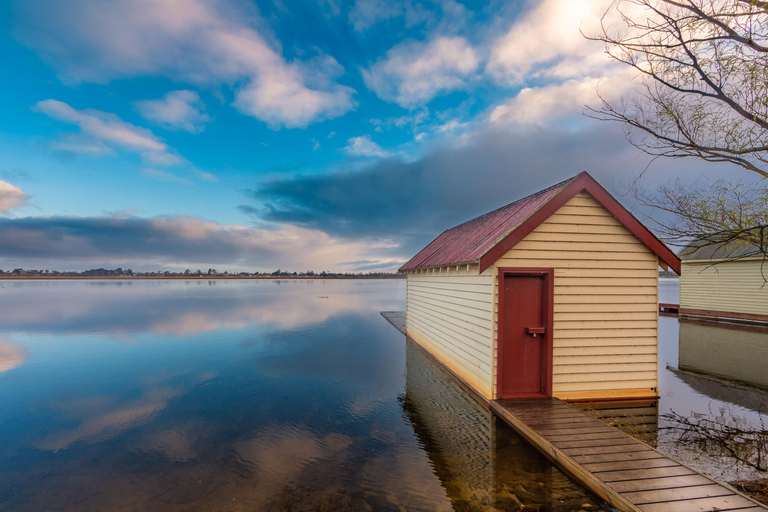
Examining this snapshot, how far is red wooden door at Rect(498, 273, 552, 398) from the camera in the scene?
737 centimetres

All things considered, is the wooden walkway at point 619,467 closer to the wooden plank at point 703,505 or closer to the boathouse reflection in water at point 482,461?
the wooden plank at point 703,505

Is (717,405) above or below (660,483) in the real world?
below

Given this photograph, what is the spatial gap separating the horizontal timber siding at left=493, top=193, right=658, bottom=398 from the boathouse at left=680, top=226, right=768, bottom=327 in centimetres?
1358

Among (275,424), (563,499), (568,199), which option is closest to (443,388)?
(275,424)

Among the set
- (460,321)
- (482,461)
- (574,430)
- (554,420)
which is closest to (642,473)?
(574,430)

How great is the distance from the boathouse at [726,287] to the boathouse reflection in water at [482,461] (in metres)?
17.5

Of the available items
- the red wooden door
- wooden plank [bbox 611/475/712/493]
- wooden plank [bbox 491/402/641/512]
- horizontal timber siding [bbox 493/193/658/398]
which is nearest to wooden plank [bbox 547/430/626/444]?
wooden plank [bbox 491/402/641/512]

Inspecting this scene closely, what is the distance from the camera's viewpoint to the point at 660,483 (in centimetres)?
414

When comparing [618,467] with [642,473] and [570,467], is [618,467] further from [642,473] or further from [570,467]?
[570,467]

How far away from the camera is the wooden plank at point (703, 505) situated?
3.68 m

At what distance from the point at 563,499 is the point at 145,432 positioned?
7.61 meters

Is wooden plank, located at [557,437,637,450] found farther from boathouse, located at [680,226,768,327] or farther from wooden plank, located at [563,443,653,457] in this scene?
boathouse, located at [680,226,768,327]

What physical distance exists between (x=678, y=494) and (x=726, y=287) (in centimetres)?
2308

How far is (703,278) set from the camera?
842 inches
